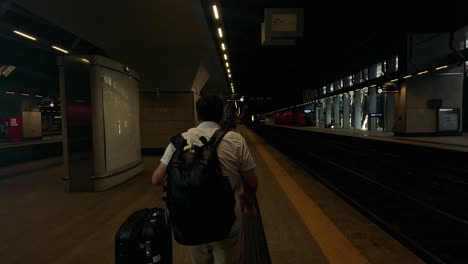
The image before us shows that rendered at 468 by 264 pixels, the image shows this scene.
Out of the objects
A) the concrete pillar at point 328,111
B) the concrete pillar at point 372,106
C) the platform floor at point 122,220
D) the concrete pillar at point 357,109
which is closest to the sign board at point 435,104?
the concrete pillar at point 372,106

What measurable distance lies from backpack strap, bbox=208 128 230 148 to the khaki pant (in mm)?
595

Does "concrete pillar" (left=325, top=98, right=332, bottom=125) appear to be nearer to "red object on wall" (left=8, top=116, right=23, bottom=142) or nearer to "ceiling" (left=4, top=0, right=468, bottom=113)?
"ceiling" (left=4, top=0, right=468, bottom=113)

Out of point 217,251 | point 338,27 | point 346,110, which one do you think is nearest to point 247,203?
point 217,251

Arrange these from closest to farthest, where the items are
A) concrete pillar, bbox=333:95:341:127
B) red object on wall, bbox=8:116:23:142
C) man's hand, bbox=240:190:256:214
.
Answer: man's hand, bbox=240:190:256:214 < red object on wall, bbox=8:116:23:142 < concrete pillar, bbox=333:95:341:127

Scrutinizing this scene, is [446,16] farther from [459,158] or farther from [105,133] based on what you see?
[105,133]

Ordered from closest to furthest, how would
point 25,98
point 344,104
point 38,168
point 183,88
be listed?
point 38,168, point 183,88, point 25,98, point 344,104

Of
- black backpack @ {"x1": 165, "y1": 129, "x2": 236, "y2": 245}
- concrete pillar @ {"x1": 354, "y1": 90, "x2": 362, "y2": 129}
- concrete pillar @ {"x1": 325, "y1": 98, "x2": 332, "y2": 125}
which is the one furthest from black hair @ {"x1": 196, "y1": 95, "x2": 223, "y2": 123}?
concrete pillar @ {"x1": 325, "y1": 98, "x2": 332, "y2": 125}

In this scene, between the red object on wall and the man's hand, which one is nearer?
the man's hand

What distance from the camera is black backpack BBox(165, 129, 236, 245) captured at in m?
1.56

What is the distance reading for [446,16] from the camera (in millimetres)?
13672

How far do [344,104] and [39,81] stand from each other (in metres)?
32.1

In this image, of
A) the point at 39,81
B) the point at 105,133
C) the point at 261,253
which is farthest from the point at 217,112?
the point at 39,81

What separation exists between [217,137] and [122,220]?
3359mm

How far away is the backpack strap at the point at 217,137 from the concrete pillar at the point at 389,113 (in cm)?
2896
